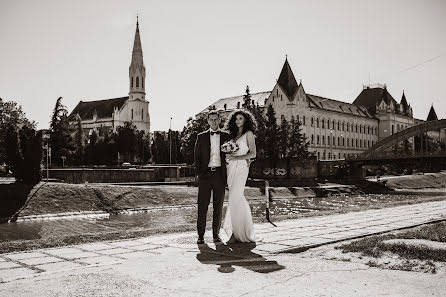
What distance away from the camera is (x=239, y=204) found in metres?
8.20

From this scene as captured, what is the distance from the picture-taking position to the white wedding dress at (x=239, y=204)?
7.97m

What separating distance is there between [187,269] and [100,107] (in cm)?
14976

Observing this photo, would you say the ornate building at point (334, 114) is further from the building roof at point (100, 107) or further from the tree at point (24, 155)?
the tree at point (24, 155)

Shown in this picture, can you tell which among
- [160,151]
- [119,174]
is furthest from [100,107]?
[119,174]

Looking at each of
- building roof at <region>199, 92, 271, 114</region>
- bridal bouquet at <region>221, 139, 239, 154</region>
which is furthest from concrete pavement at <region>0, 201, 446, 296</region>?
building roof at <region>199, 92, 271, 114</region>

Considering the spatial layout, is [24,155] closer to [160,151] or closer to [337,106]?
[160,151]

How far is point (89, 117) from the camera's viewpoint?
5910 inches

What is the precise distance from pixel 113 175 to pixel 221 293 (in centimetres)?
4913

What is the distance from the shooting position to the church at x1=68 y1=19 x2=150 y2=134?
139250mm

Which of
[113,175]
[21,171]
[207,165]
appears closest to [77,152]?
[113,175]

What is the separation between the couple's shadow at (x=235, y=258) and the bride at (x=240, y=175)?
0.32 metres

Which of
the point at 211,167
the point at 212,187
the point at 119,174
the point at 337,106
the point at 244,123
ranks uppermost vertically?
the point at 337,106

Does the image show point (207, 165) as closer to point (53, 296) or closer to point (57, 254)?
point (57, 254)

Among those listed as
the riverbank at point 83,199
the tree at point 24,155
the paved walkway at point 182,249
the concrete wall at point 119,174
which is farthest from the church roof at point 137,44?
the paved walkway at point 182,249
